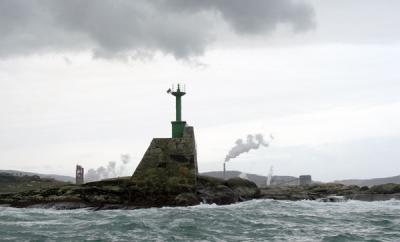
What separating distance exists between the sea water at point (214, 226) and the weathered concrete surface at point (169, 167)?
5127mm

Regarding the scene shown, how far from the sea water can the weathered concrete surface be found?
5127mm

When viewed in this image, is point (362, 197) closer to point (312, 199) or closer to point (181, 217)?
point (312, 199)

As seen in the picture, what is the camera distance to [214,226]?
17.8 metres

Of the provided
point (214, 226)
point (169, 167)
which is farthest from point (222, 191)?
point (214, 226)

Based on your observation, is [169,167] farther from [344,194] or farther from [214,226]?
[344,194]

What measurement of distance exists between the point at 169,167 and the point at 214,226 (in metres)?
11.1

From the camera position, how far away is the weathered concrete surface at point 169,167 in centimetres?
2800

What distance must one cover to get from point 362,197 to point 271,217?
547 inches

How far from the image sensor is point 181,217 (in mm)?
20422

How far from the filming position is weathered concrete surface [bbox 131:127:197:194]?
28.0 metres

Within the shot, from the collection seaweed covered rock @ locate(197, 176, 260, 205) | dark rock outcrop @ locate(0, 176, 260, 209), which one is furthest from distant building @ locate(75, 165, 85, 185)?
seaweed covered rock @ locate(197, 176, 260, 205)

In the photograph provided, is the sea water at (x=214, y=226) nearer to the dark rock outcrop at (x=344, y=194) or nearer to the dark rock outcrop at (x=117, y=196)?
the dark rock outcrop at (x=117, y=196)

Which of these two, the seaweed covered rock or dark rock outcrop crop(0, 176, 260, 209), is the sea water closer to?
dark rock outcrop crop(0, 176, 260, 209)

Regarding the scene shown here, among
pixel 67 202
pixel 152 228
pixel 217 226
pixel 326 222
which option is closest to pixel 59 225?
pixel 152 228
